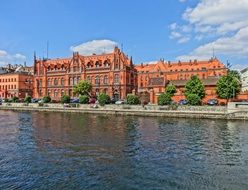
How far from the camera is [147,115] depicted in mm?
75625

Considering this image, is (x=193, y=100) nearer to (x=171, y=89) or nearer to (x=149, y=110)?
(x=149, y=110)

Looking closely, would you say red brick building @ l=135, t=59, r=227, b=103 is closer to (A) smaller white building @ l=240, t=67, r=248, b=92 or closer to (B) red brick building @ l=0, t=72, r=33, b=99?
(A) smaller white building @ l=240, t=67, r=248, b=92

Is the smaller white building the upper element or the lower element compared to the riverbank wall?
upper

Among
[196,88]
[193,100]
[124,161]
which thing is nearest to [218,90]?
[196,88]

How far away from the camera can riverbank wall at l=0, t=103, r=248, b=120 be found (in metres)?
68.0

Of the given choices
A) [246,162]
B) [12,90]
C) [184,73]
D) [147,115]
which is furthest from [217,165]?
[12,90]

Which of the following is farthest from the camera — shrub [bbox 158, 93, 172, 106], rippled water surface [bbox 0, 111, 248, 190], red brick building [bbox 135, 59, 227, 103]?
red brick building [bbox 135, 59, 227, 103]

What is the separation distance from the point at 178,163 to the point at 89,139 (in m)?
14.6

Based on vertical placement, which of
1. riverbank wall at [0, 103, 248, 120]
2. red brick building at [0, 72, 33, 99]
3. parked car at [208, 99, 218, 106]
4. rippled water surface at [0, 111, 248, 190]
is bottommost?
rippled water surface at [0, 111, 248, 190]

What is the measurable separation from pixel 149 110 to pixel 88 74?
5169cm

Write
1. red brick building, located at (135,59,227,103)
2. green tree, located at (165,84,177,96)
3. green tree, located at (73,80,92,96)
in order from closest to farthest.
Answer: green tree, located at (165,84,177,96) → green tree, located at (73,80,92,96) → red brick building, located at (135,59,227,103)

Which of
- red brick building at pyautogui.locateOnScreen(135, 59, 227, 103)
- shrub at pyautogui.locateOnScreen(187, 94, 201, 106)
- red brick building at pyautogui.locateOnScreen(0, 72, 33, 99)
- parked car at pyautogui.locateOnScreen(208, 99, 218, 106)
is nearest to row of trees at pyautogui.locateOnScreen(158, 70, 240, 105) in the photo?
shrub at pyautogui.locateOnScreen(187, 94, 201, 106)

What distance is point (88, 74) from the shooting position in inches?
4899

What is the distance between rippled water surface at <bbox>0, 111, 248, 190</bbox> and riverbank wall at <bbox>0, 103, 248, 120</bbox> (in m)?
25.3
